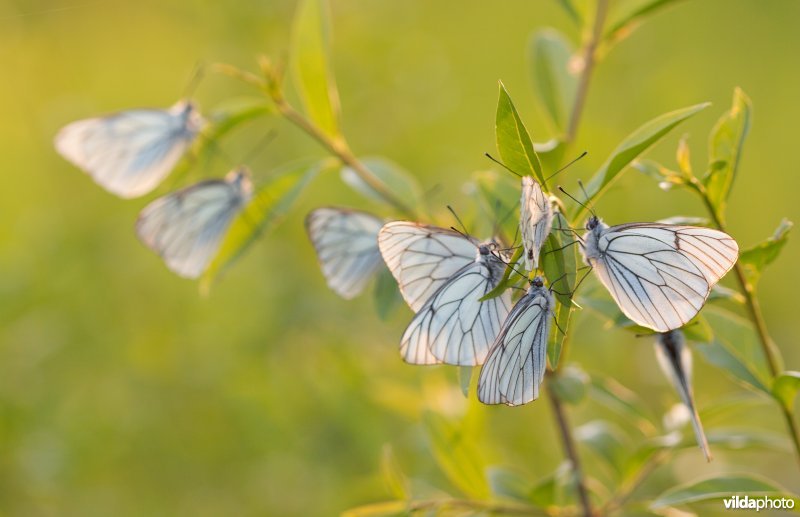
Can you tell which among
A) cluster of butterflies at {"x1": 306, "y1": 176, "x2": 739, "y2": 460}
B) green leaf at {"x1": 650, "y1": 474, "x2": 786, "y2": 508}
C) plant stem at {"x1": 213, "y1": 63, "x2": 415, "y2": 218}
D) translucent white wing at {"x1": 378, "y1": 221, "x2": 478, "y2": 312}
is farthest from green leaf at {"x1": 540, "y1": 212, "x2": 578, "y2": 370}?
plant stem at {"x1": 213, "y1": 63, "x2": 415, "y2": 218}

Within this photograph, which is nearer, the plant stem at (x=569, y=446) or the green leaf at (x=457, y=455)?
the plant stem at (x=569, y=446)

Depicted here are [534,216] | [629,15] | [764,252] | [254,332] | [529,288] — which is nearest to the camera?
[534,216]

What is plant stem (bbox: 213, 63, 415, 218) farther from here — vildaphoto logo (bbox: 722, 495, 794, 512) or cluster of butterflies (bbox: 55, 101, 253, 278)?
vildaphoto logo (bbox: 722, 495, 794, 512)

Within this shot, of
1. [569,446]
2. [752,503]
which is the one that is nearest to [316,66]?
[569,446]

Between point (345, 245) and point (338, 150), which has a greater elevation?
point (338, 150)

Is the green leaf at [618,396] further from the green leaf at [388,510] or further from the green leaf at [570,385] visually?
the green leaf at [388,510]

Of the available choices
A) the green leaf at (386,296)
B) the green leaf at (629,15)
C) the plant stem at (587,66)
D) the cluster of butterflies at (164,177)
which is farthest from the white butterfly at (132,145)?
the green leaf at (629,15)

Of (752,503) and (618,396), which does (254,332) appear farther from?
(752,503)
